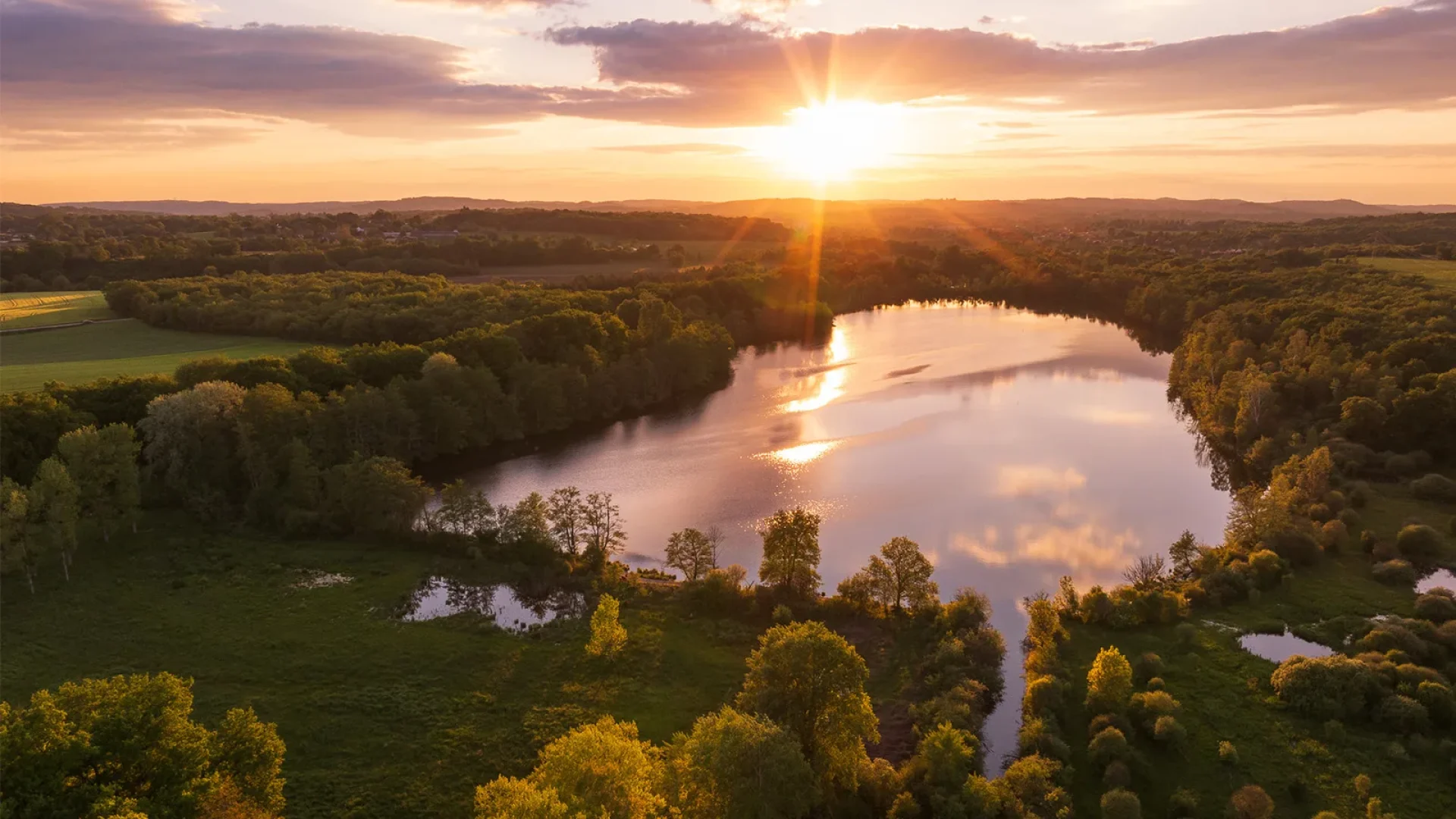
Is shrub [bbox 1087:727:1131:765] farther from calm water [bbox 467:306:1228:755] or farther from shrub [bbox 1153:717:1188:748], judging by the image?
calm water [bbox 467:306:1228:755]

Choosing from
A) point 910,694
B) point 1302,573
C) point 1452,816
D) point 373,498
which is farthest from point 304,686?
point 1302,573

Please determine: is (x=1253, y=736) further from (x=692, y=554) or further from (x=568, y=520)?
(x=568, y=520)

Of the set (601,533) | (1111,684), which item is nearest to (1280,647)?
(1111,684)

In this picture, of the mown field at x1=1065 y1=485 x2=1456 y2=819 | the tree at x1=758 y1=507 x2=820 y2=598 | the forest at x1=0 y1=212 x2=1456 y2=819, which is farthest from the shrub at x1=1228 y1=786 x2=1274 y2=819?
the tree at x1=758 y1=507 x2=820 y2=598

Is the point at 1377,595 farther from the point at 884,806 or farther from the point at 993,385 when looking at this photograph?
the point at 993,385

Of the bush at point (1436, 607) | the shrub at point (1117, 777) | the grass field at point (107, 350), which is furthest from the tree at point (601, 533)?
the bush at point (1436, 607)

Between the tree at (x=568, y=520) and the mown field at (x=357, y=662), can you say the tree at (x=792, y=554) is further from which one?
the tree at (x=568, y=520)
